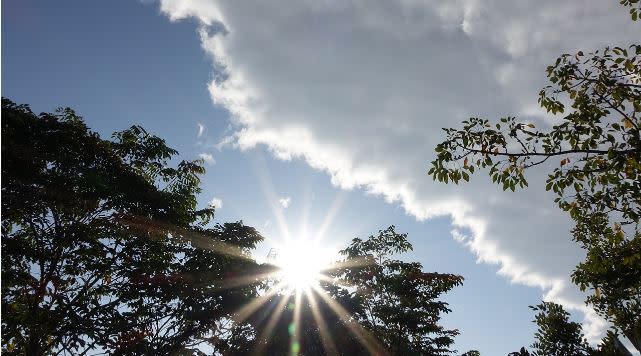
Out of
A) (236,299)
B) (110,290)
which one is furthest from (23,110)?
(236,299)

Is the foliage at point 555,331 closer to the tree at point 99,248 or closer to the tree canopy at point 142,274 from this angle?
the tree canopy at point 142,274

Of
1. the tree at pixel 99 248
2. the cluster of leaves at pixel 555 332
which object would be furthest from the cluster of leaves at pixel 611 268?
the tree at pixel 99 248

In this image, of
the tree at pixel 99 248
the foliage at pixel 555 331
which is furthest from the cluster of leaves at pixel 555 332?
the tree at pixel 99 248

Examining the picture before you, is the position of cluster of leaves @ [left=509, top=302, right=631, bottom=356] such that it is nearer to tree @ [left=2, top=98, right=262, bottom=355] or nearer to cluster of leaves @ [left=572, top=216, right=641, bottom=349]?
cluster of leaves @ [left=572, top=216, right=641, bottom=349]

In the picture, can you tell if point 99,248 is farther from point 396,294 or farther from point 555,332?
point 555,332

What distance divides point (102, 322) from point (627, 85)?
15731 mm

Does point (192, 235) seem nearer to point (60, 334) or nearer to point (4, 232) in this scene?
point (60, 334)

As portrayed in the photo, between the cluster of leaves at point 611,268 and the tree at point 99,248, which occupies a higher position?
the tree at point 99,248

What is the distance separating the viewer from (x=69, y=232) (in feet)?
42.3

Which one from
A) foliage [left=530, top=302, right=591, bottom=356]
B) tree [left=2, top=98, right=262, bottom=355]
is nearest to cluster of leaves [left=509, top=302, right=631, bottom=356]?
foliage [left=530, top=302, right=591, bottom=356]

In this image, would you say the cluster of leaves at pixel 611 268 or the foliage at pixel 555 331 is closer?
the cluster of leaves at pixel 611 268

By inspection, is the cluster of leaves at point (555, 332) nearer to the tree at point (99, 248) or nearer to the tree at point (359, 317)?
the tree at point (359, 317)

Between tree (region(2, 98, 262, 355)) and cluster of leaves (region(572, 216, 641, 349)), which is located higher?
tree (region(2, 98, 262, 355))

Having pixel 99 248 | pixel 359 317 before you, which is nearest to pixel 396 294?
pixel 359 317
